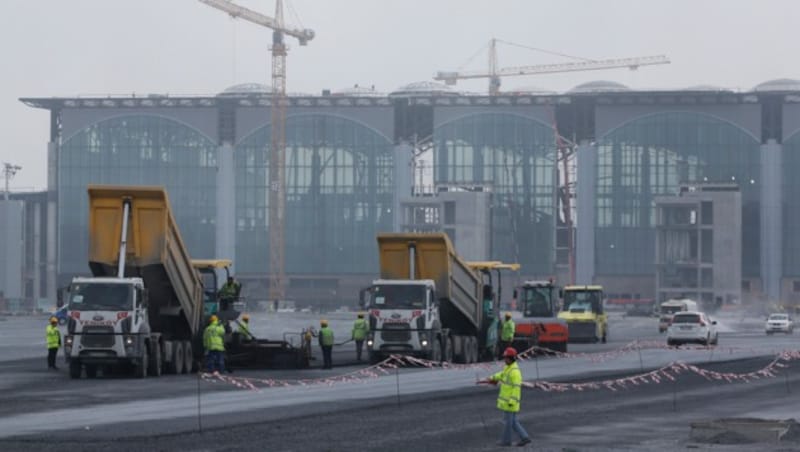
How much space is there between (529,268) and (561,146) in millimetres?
14397

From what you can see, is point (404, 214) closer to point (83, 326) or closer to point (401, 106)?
point (401, 106)

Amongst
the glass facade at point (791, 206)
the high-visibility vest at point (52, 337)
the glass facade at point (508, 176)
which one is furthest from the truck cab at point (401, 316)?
the glass facade at point (791, 206)

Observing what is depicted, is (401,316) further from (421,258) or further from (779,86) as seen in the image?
(779,86)

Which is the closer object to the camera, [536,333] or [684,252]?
[536,333]

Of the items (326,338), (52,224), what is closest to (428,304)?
(326,338)

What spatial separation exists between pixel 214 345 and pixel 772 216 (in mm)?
130212

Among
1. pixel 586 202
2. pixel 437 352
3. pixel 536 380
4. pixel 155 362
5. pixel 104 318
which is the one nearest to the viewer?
pixel 104 318

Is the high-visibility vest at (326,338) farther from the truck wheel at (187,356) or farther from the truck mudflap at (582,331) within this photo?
the truck mudflap at (582,331)

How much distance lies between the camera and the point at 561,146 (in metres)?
169

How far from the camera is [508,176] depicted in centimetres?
17112

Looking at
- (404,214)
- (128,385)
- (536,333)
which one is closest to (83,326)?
(128,385)

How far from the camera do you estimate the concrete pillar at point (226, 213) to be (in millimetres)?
171500

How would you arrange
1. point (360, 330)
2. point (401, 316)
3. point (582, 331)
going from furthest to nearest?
1. point (582, 331)
2. point (360, 330)
3. point (401, 316)

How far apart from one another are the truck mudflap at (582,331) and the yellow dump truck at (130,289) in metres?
36.8
